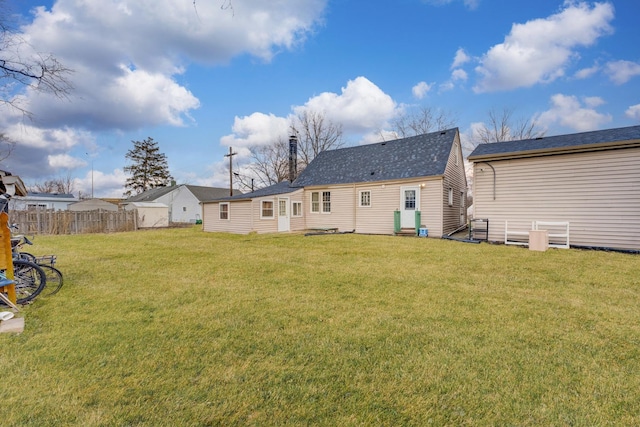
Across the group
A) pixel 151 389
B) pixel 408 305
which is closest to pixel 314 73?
pixel 408 305

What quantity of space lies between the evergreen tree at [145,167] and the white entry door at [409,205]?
4467 centimetres

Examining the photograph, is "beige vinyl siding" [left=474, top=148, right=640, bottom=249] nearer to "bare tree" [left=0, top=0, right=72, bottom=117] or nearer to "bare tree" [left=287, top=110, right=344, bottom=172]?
"bare tree" [left=0, top=0, right=72, bottom=117]

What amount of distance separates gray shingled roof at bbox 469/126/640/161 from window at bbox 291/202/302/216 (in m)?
10.1

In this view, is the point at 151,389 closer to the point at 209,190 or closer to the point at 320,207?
the point at 320,207

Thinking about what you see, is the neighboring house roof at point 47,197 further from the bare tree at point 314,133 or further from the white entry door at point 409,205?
the white entry door at point 409,205

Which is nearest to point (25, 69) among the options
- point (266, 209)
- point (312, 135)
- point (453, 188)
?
point (266, 209)

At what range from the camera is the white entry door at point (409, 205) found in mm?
14703

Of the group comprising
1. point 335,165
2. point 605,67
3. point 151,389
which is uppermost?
point 605,67

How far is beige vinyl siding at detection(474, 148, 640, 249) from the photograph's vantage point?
30.8 feet

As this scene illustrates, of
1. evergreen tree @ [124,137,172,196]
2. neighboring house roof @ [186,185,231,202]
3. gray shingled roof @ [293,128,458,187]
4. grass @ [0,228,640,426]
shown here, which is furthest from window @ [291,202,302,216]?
evergreen tree @ [124,137,172,196]

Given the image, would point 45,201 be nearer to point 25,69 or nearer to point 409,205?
point 25,69

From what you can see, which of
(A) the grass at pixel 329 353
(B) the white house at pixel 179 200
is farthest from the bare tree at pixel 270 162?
(A) the grass at pixel 329 353

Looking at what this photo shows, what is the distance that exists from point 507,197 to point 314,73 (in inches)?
459

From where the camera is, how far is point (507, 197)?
11.4 m
